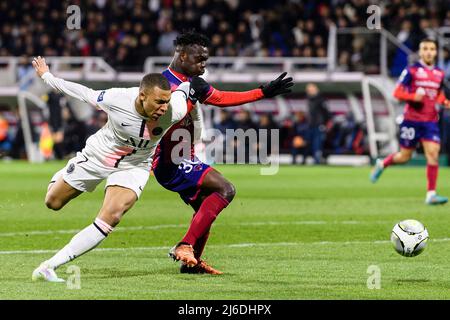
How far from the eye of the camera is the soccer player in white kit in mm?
8367

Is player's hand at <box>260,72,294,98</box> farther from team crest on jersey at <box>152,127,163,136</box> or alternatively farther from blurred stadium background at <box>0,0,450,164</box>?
blurred stadium background at <box>0,0,450,164</box>

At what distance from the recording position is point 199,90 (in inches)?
356

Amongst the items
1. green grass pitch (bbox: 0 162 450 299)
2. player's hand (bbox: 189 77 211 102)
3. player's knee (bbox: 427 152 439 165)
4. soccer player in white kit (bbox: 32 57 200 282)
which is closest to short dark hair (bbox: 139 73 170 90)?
soccer player in white kit (bbox: 32 57 200 282)

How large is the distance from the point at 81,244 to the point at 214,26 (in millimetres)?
24424

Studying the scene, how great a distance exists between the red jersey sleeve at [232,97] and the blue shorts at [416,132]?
762 centimetres

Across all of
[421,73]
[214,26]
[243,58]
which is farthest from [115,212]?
[214,26]

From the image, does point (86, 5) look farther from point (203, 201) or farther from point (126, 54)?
point (203, 201)

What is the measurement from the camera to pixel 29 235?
40.5 ft

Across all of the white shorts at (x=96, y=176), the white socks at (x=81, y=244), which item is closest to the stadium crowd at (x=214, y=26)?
the white shorts at (x=96, y=176)

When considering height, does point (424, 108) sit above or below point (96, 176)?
below

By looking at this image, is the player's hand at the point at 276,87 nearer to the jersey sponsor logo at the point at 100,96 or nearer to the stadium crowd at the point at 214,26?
the jersey sponsor logo at the point at 100,96

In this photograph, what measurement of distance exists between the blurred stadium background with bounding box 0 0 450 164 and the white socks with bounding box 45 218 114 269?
64.6 feet

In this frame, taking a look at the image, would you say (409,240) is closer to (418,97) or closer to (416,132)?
(418,97)

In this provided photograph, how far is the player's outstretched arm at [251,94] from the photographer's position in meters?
8.99
